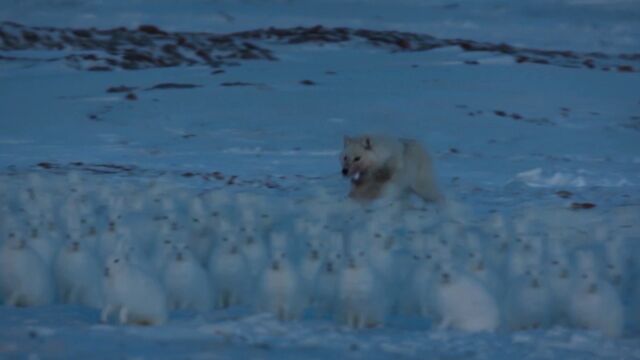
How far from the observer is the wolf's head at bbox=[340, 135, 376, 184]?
11.4m

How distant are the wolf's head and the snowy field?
0.46 meters

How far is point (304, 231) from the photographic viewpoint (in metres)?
8.52

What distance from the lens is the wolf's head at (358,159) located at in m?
11.4

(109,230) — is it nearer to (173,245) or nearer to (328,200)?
(173,245)

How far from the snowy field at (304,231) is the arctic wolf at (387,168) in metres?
0.42

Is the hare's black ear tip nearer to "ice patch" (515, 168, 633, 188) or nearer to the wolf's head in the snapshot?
the wolf's head

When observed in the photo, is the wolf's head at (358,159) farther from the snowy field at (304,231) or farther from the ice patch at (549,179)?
the ice patch at (549,179)

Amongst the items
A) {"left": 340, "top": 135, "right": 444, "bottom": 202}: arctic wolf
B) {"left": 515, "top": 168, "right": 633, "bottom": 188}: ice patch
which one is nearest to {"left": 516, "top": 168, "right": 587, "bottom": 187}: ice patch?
{"left": 515, "top": 168, "right": 633, "bottom": 188}: ice patch

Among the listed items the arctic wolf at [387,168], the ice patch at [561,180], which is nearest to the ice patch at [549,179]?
the ice patch at [561,180]

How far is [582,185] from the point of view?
15.4 metres

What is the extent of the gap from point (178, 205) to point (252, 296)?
3.23 m

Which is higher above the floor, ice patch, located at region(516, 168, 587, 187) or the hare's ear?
the hare's ear

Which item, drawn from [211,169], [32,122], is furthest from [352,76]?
[211,169]

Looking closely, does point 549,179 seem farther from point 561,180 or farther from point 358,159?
point 358,159
